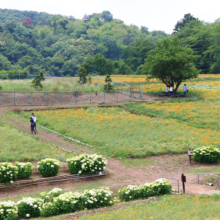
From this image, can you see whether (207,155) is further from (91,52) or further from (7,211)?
(91,52)

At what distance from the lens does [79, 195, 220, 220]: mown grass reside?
11170mm

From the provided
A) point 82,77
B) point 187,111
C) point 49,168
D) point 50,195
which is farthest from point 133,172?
point 82,77

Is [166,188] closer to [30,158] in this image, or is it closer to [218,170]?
[218,170]

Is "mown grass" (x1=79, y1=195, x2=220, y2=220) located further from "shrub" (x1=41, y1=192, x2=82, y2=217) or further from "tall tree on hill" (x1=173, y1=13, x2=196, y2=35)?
"tall tree on hill" (x1=173, y1=13, x2=196, y2=35)

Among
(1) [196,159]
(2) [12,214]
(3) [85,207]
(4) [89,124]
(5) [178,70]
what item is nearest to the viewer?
(2) [12,214]

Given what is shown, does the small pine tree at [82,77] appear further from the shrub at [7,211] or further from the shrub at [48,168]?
the shrub at [7,211]

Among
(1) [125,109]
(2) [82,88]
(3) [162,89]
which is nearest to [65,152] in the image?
(1) [125,109]

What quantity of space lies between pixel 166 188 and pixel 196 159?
7.75 m

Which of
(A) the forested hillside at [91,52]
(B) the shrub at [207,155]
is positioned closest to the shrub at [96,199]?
(B) the shrub at [207,155]

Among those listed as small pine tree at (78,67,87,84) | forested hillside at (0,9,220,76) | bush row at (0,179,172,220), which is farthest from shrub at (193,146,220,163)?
forested hillside at (0,9,220,76)

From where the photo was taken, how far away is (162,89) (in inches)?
1981

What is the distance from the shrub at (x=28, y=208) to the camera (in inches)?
504

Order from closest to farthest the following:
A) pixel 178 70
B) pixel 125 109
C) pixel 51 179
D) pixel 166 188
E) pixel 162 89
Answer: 1. pixel 166 188
2. pixel 51 179
3. pixel 125 109
4. pixel 178 70
5. pixel 162 89

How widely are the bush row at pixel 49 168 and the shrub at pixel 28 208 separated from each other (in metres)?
3.42
